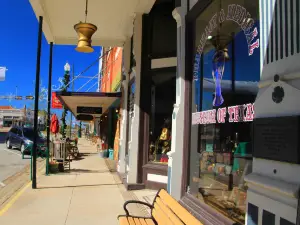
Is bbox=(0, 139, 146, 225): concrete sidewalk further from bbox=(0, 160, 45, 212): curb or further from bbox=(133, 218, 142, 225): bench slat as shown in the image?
bbox=(133, 218, 142, 225): bench slat

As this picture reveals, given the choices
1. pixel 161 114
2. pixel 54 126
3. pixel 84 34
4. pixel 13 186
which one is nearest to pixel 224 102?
pixel 84 34

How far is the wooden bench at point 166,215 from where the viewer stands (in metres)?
3.65

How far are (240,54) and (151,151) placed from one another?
5578mm

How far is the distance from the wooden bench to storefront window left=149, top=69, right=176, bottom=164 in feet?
12.8

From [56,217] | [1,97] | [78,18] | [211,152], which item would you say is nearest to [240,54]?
[211,152]

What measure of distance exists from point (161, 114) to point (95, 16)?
3.70 metres

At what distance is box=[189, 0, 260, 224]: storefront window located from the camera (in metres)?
3.49

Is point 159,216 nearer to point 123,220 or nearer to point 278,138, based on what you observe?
point 123,220

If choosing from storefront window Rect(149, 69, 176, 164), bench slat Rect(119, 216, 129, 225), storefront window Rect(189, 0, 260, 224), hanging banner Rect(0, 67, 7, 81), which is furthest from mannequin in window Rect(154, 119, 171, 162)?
hanging banner Rect(0, 67, 7, 81)

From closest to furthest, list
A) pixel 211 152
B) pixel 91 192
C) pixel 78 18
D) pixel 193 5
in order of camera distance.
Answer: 1. pixel 211 152
2. pixel 193 5
3. pixel 91 192
4. pixel 78 18

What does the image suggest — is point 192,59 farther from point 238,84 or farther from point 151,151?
point 151,151

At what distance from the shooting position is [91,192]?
8547 millimetres

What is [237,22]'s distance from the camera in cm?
380

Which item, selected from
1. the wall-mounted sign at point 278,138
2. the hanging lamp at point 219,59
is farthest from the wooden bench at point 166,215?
the hanging lamp at point 219,59
